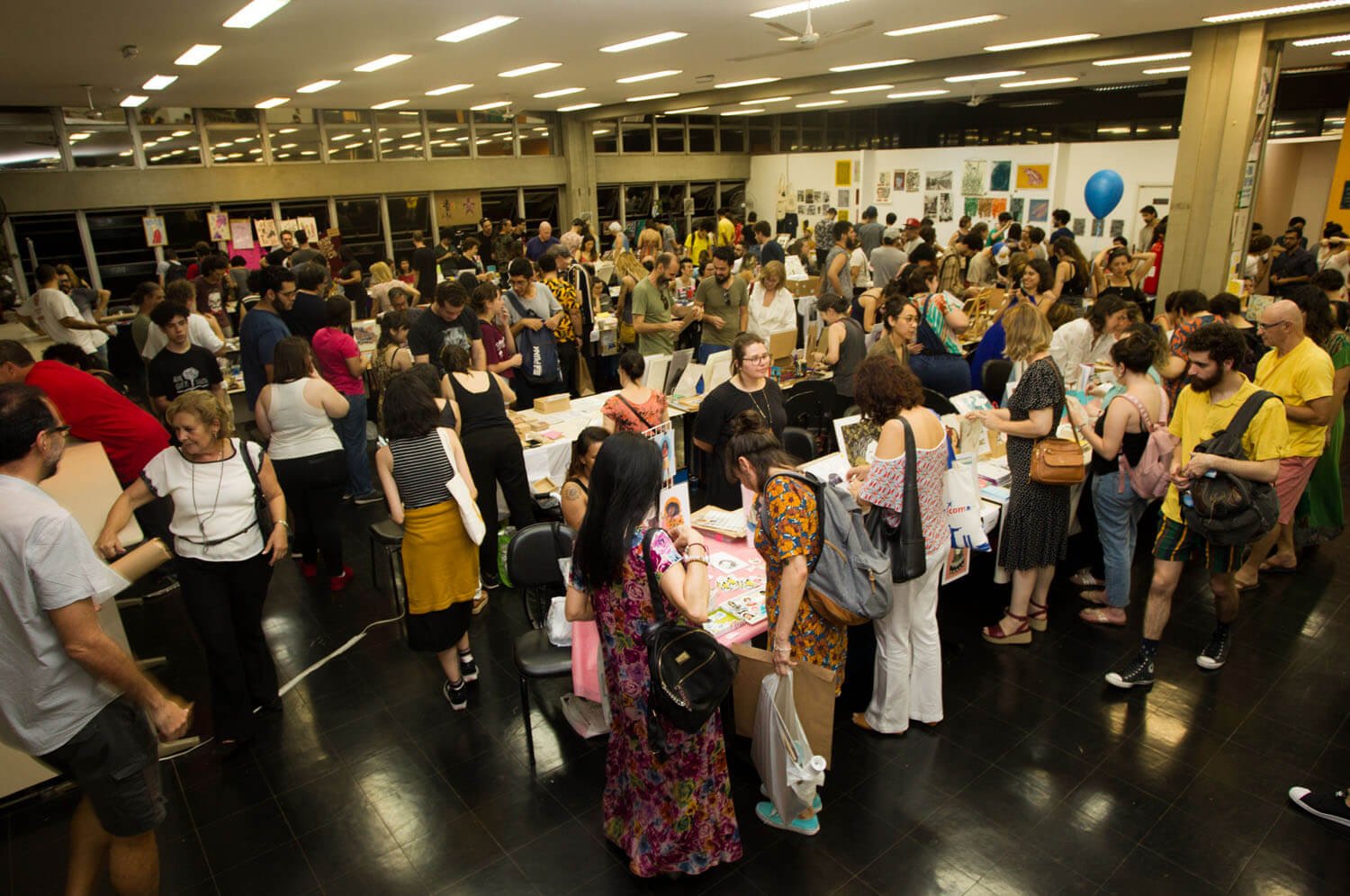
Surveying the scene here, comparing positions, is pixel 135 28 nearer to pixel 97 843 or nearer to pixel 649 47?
pixel 649 47

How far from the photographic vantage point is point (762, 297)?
6996mm

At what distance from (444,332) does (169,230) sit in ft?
34.7

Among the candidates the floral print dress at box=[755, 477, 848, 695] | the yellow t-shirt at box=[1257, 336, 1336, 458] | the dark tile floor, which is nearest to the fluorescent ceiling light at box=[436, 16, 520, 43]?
the dark tile floor

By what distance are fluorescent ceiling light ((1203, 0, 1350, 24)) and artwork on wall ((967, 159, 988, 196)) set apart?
6.75 m

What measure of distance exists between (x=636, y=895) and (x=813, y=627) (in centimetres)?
119

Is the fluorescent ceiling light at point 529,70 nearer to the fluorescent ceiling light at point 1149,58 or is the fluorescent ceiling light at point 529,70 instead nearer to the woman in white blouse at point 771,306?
the woman in white blouse at point 771,306

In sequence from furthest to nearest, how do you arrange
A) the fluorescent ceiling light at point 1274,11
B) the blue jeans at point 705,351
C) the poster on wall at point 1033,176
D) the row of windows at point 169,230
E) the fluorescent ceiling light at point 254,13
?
the poster on wall at point 1033,176
the row of windows at point 169,230
the blue jeans at point 705,351
the fluorescent ceiling light at point 1274,11
the fluorescent ceiling light at point 254,13

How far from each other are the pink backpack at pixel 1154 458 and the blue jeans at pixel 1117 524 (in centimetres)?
9

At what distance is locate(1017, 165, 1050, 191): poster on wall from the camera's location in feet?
44.9

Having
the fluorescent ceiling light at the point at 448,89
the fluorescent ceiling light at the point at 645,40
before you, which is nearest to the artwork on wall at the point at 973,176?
the fluorescent ceiling light at the point at 645,40

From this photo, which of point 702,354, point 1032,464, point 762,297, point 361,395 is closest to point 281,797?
point 361,395

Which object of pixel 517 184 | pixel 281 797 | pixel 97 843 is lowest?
pixel 281 797

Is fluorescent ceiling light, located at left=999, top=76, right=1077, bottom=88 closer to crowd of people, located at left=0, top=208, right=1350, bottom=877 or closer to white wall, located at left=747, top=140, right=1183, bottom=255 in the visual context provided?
white wall, located at left=747, top=140, right=1183, bottom=255

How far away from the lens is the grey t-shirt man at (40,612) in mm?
2199
